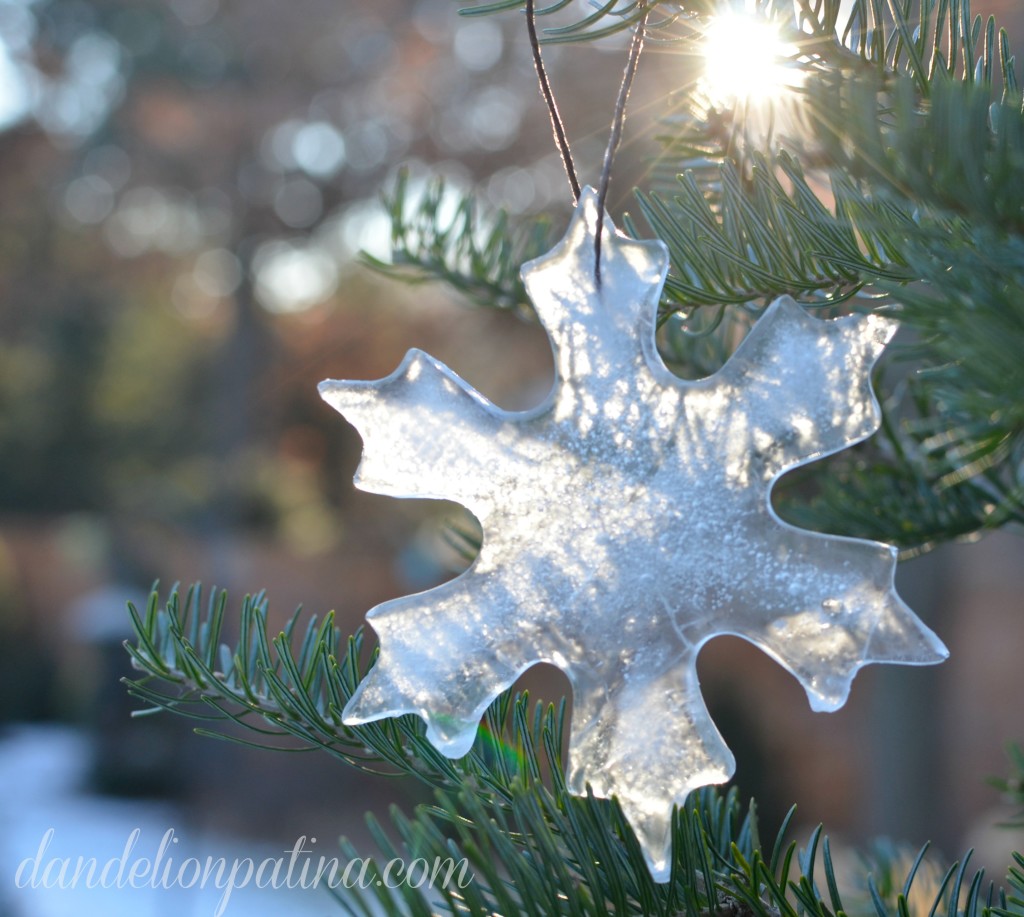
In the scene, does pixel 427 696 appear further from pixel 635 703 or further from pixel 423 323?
pixel 423 323

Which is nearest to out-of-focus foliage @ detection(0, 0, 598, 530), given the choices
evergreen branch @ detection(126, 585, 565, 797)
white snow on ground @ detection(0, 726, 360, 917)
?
white snow on ground @ detection(0, 726, 360, 917)

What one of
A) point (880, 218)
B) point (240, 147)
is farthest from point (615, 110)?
point (240, 147)

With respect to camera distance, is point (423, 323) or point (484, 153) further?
point (423, 323)

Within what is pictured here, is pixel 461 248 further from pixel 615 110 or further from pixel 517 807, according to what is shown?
pixel 517 807

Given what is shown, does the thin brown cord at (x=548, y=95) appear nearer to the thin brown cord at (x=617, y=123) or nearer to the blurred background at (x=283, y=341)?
the thin brown cord at (x=617, y=123)

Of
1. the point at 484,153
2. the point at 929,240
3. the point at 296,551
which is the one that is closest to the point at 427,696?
the point at 929,240

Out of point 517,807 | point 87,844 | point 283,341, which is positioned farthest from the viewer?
point 283,341

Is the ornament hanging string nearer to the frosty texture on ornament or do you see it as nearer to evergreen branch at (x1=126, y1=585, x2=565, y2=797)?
the frosty texture on ornament
